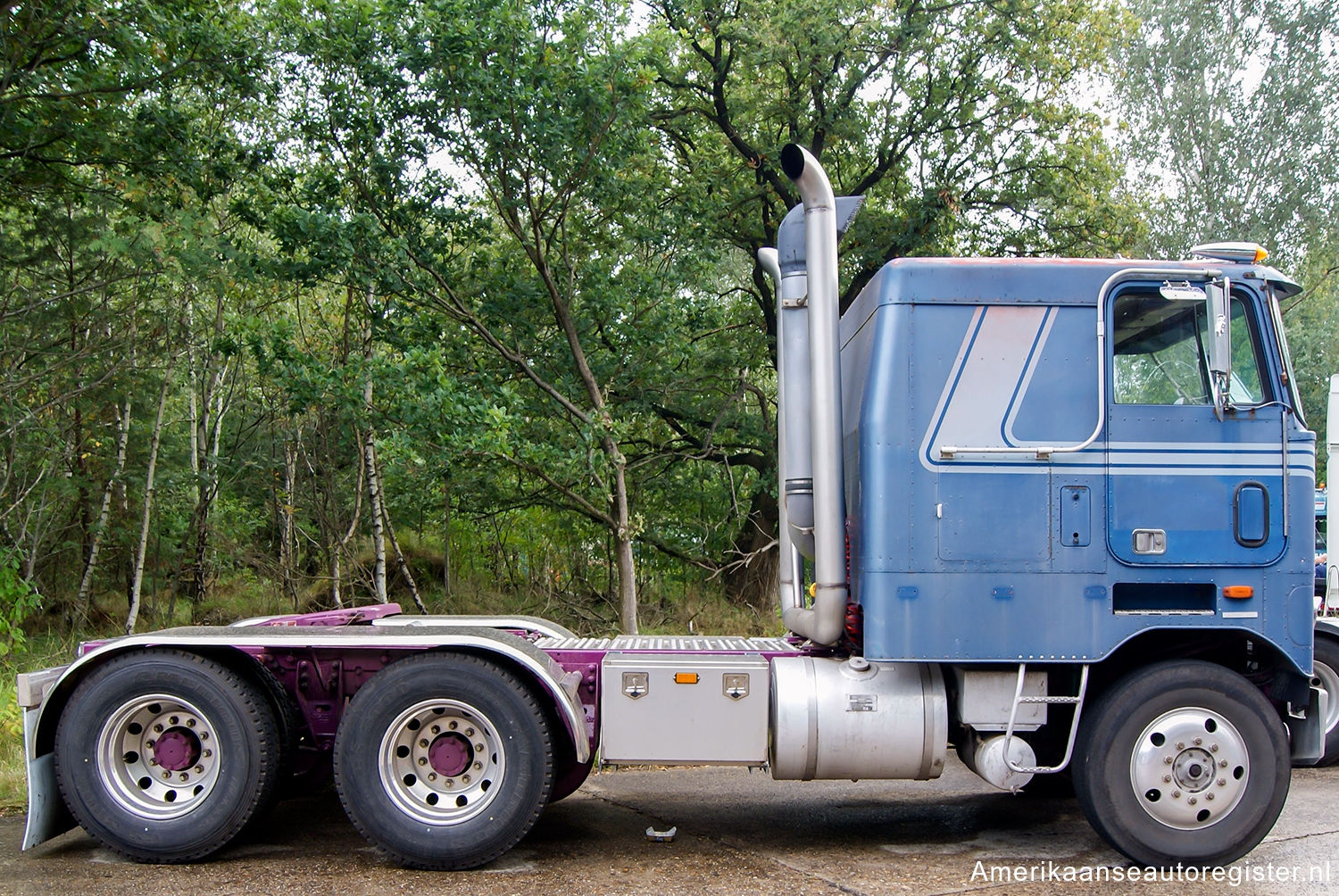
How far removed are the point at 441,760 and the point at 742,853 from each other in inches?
66.0

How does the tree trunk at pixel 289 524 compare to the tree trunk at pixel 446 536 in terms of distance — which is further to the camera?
the tree trunk at pixel 289 524

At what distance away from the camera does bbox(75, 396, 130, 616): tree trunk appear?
47.2ft

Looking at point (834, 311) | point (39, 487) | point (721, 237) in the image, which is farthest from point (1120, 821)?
point (39, 487)

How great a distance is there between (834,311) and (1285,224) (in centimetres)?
2506

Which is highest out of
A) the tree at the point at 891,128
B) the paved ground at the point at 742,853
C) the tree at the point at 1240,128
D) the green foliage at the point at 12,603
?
the tree at the point at 1240,128

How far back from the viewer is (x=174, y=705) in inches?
221

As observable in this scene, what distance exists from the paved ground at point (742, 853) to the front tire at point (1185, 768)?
205 mm

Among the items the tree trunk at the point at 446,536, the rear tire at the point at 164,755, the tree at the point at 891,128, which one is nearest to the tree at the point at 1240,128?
the tree at the point at 891,128

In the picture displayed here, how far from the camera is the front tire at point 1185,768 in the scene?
527 centimetres

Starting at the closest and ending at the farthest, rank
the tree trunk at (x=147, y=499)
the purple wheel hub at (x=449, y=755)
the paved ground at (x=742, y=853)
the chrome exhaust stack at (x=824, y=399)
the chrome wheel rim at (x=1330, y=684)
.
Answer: the paved ground at (x=742, y=853) < the purple wheel hub at (x=449, y=755) < the chrome exhaust stack at (x=824, y=399) < the chrome wheel rim at (x=1330, y=684) < the tree trunk at (x=147, y=499)

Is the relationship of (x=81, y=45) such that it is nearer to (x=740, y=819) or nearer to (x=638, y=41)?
(x=638, y=41)

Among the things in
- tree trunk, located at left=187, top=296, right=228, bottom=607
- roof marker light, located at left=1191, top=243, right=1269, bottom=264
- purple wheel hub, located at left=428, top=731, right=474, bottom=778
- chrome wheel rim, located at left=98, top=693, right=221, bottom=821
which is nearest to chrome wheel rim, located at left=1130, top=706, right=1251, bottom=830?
roof marker light, located at left=1191, top=243, right=1269, bottom=264

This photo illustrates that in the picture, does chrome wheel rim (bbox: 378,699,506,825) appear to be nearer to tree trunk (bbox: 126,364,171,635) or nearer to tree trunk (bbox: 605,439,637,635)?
tree trunk (bbox: 605,439,637,635)

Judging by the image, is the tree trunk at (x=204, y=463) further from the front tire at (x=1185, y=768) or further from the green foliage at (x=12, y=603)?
the front tire at (x=1185, y=768)
